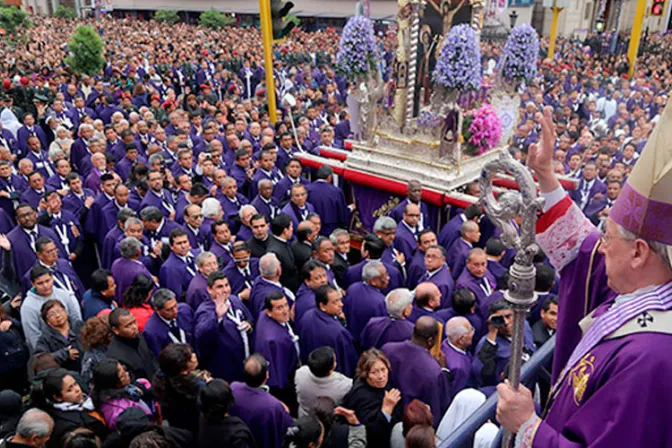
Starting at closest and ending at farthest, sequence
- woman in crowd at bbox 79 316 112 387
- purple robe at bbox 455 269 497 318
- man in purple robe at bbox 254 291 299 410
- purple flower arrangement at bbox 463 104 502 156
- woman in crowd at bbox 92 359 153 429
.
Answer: woman in crowd at bbox 92 359 153 429 → woman in crowd at bbox 79 316 112 387 → man in purple robe at bbox 254 291 299 410 → purple robe at bbox 455 269 497 318 → purple flower arrangement at bbox 463 104 502 156

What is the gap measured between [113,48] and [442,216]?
2147 cm

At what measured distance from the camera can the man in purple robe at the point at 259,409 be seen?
379 cm

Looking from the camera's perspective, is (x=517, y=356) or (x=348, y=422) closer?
(x=517, y=356)

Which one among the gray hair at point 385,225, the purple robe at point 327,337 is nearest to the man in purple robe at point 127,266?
the purple robe at point 327,337

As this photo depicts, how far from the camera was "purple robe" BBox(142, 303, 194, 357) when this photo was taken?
188 inches

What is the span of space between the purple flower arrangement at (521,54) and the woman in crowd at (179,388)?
7.51 m

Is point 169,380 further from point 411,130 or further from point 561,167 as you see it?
point 561,167

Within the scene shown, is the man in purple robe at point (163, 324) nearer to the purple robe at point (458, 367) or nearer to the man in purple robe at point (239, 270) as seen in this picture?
the man in purple robe at point (239, 270)

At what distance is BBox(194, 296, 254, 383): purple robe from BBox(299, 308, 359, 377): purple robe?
0.55 meters

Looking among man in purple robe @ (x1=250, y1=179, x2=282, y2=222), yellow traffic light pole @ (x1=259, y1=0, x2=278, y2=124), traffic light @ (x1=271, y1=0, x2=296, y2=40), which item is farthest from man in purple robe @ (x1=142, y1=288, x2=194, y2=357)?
yellow traffic light pole @ (x1=259, y1=0, x2=278, y2=124)

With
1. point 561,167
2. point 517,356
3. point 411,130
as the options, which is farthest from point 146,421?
point 561,167

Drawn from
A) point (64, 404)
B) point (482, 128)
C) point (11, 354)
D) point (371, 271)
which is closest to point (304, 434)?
point (64, 404)

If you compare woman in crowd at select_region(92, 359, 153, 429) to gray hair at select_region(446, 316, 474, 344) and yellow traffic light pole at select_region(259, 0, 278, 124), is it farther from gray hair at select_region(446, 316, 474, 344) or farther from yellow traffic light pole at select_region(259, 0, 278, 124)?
yellow traffic light pole at select_region(259, 0, 278, 124)

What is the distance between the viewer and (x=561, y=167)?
8.82m
